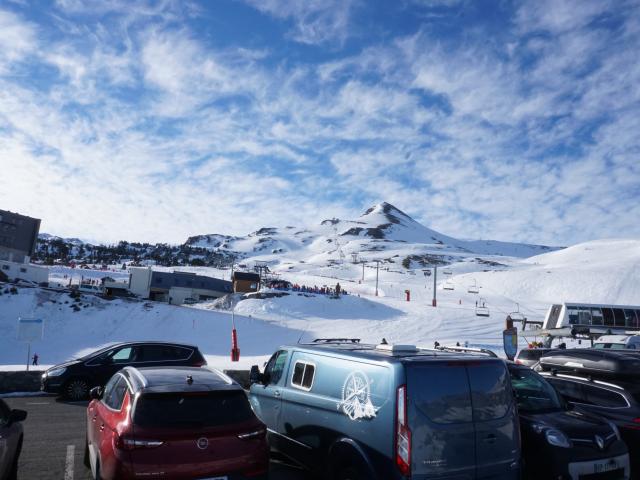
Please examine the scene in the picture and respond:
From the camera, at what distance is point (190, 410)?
212 inches

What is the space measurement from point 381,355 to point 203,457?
2.15m

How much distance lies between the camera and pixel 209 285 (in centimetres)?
7912

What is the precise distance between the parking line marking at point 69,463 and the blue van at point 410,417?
3413 mm

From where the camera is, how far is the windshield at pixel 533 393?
7426 millimetres

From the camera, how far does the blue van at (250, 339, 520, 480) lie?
5188mm

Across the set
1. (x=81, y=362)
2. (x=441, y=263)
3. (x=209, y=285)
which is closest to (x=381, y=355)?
(x=81, y=362)

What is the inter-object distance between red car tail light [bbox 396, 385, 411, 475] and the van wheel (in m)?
10.2

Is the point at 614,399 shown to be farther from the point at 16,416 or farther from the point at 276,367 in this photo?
the point at 16,416

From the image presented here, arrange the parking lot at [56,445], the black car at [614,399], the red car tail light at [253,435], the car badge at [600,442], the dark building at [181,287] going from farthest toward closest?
1. the dark building at [181,287]
2. the black car at [614,399]
3. the parking lot at [56,445]
4. the car badge at [600,442]
5. the red car tail light at [253,435]

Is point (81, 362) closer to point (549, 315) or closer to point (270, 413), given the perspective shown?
point (270, 413)

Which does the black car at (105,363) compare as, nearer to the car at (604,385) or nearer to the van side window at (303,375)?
the van side window at (303,375)

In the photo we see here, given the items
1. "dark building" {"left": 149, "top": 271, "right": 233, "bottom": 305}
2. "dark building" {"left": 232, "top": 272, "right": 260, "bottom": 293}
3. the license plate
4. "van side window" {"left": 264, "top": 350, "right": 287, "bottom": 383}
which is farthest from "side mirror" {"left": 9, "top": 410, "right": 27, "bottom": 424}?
"dark building" {"left": 232, "top": 272, "right": 260, "bottom": 293}

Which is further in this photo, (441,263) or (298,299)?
(441,263)

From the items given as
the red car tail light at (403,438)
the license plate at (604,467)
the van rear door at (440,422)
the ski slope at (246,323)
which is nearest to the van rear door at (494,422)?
the van rear door at (440,422)
